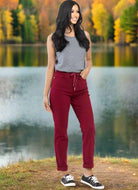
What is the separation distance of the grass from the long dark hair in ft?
4.29

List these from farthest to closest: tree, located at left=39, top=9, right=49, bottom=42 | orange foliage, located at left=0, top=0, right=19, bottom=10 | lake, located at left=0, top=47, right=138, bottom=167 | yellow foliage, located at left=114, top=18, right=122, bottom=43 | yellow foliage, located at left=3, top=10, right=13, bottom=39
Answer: orange foliage, located at left=0, top=0, right=19, bottom=10 → yellow foliage, located at left=3, top=10, right=13, bottom=39 → tree, located at left=39, top=9, right=49, bottom=42 → yellow foliage, located at left=114, top=18, right=122, bottom=43 → lake, located at left=0, top=47, right=138, bottom=167

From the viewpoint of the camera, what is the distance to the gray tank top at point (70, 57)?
3.98m

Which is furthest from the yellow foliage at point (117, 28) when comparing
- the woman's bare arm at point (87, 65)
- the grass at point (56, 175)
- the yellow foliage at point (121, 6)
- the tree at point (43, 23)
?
the woman's bare arm at point (87, 65)

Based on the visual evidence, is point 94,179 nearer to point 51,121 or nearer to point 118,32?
point 51,121

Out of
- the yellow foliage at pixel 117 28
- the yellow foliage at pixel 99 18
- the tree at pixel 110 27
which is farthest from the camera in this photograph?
the yellow foliage at pixel 99 18

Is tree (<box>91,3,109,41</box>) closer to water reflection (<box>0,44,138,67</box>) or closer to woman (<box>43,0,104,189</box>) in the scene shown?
water reflection (<box>0,44,138,67</box>)

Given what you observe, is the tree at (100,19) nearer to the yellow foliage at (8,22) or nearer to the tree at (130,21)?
the tree at (130,21)

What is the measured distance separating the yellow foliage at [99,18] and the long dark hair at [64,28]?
76.3 m

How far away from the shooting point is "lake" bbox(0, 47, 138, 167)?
12.7m

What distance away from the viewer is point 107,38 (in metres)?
83.7

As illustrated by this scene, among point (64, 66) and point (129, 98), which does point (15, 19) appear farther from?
point (64, 66)

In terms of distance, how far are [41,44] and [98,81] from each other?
64.4 meters

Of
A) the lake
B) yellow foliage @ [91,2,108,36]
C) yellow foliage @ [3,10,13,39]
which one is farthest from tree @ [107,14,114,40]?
the lake

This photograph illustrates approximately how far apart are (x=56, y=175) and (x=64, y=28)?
1.56m
